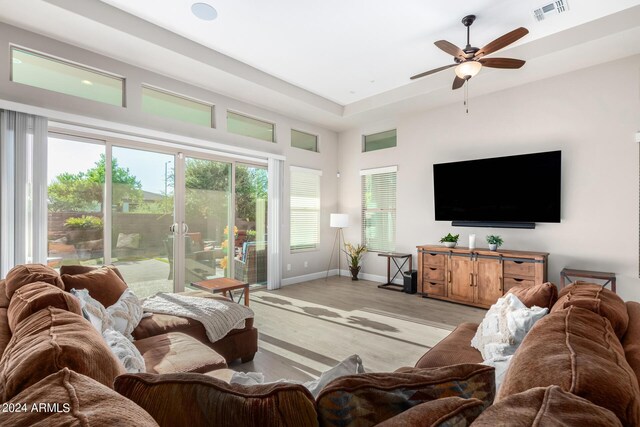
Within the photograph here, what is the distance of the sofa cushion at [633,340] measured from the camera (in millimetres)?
938

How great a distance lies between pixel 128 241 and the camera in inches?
162

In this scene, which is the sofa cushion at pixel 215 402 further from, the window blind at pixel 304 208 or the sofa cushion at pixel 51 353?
the window blind at pixel 304 208

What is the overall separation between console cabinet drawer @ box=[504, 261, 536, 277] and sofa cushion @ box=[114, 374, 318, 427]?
444 cm

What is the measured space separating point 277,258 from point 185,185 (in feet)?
6.60

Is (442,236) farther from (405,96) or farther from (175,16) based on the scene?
(175,16)

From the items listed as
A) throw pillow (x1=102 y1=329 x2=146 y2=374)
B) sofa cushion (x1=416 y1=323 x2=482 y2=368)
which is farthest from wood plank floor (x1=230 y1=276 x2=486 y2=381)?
throw pillow (x1=102 y1=329 x2=146 y2=374)

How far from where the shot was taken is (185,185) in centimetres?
468

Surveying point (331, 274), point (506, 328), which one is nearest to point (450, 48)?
point (506, 328)

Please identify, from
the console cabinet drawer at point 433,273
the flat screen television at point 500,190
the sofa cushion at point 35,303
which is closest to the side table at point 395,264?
the console cabinet drawer at point 433,273

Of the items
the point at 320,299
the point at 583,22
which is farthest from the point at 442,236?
the point at 583,22

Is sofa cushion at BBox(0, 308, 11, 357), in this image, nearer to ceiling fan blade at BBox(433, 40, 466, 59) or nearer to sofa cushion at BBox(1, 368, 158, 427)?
sofa cushion at BBox(1, 368, 158, 427)

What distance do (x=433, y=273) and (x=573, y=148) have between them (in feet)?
8.30

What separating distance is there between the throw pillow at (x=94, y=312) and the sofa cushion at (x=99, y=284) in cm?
11

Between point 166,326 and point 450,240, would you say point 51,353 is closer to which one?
point 166,326
